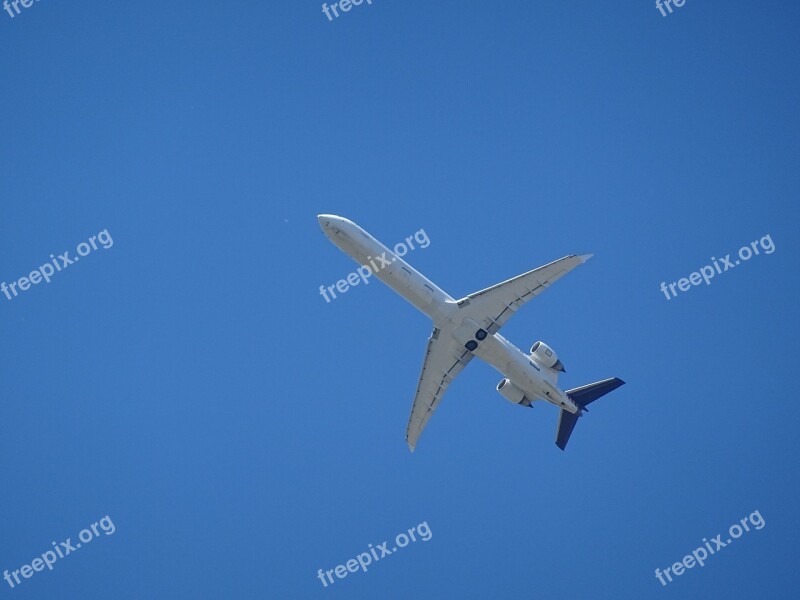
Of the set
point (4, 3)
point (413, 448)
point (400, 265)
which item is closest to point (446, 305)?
point (400, 265)

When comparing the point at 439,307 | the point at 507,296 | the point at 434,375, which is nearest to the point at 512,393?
the point at 434,375

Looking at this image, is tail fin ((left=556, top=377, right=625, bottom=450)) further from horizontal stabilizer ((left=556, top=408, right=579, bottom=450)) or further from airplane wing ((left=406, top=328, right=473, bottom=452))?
airplane wing ((left=406, top=328, right=473, bottom=452))

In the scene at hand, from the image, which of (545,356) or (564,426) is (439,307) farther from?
(564,426)

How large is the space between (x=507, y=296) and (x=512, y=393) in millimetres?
6716

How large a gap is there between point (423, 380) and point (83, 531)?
80.7ft

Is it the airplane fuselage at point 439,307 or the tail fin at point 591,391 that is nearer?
the airplane fuselage at point 439,307

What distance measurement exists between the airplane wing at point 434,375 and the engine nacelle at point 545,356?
399cm

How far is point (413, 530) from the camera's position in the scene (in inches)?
2067

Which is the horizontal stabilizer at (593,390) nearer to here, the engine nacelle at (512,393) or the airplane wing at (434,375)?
the engine nacelle at (512,393)

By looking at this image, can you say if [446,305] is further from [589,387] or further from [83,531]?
[83,531]

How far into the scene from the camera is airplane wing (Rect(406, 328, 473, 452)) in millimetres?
46312

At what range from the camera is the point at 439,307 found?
4444 centimetres

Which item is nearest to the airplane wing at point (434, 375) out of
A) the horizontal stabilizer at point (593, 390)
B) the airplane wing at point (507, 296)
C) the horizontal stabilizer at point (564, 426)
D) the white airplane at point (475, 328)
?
the white airplane at point (475, 328)

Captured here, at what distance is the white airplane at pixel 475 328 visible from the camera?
43344 millimetres
